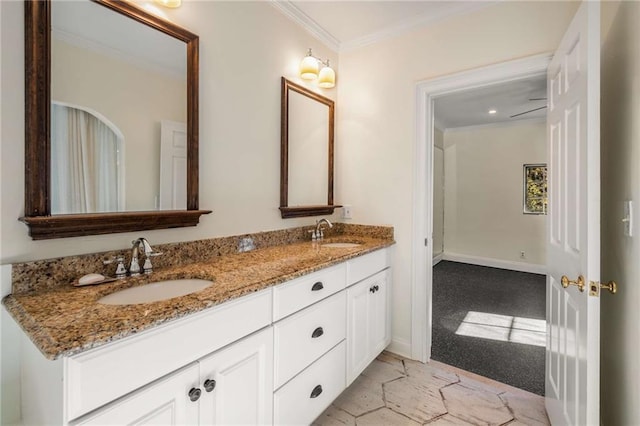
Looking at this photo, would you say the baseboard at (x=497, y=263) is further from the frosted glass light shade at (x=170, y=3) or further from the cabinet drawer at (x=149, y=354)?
the frosted glass light shade at (x=170, y=3)

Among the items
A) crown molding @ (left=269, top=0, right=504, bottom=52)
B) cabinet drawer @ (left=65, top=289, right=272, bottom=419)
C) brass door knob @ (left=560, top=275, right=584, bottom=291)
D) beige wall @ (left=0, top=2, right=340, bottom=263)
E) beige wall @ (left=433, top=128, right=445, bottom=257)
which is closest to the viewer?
cabinet drawer @ (left=65, top=289, right=272, bottom=419)

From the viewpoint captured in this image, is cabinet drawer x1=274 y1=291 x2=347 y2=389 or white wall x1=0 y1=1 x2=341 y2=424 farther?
cabinet drawer x1=274 y1=291 x2=347 y2=389

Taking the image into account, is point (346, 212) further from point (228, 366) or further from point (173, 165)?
point (228, 366)

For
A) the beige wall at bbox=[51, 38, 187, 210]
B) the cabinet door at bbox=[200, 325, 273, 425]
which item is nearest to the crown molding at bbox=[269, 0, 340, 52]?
the beige wall at bbox=[51, 38, 187, 210]

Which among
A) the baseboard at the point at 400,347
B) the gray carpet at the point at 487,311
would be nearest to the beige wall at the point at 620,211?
the gray carpet at the point at 487,311

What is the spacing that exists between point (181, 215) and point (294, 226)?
3.08 ft

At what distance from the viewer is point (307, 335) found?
1461 mm

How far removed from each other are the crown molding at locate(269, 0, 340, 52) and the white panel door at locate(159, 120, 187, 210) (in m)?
1.21

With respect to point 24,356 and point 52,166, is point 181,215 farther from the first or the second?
point 24,356

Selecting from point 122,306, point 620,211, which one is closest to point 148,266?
point 122,306

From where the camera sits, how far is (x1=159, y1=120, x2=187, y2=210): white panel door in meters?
1.45

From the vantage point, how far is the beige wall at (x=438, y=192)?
5.41 m

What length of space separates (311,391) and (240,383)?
1.72 ft

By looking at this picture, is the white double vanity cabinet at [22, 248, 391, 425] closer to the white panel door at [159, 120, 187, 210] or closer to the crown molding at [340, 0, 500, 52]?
the white panel door at [159, 120, 187, 210]
